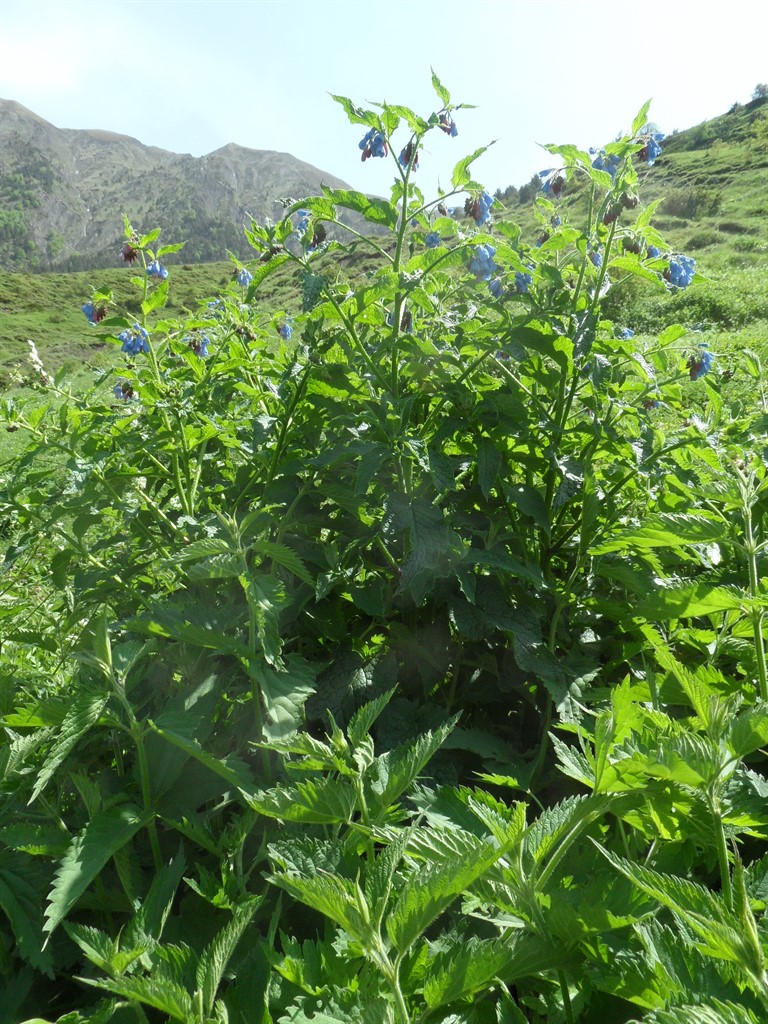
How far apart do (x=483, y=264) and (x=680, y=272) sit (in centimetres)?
62

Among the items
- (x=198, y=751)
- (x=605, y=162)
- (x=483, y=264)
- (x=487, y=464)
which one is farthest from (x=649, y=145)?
(x=198, y=751)

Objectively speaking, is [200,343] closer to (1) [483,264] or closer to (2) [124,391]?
(2) [124,391]

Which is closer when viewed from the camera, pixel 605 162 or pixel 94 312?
pixel 605 162

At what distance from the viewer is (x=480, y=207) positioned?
2209 millimetres

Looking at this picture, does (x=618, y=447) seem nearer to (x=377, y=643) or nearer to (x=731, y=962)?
(x=377, y=643)

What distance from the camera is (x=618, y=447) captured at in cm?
184

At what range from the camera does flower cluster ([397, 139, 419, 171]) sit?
1823 millimetres

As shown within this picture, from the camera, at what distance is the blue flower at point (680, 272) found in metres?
2.12

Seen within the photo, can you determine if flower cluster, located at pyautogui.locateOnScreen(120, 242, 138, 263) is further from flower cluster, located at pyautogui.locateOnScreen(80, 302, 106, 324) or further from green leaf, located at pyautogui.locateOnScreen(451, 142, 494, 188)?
green leaf, located at pyautogui.locateOnScreen(451, 142, 494, 188)

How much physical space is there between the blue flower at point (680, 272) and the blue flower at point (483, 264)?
56 centimetres

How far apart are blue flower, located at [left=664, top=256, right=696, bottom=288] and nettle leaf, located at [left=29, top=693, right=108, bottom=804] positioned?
2.00 meters

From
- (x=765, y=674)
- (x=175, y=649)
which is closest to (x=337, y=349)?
(x=175, y=649)

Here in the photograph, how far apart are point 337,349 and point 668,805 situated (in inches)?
60.8

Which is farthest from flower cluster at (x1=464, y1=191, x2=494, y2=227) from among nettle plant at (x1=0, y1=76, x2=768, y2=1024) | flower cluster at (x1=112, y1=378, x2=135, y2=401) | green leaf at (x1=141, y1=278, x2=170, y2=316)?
flower cluster at (x1=112, y1=378, x2=135, y2=401)
